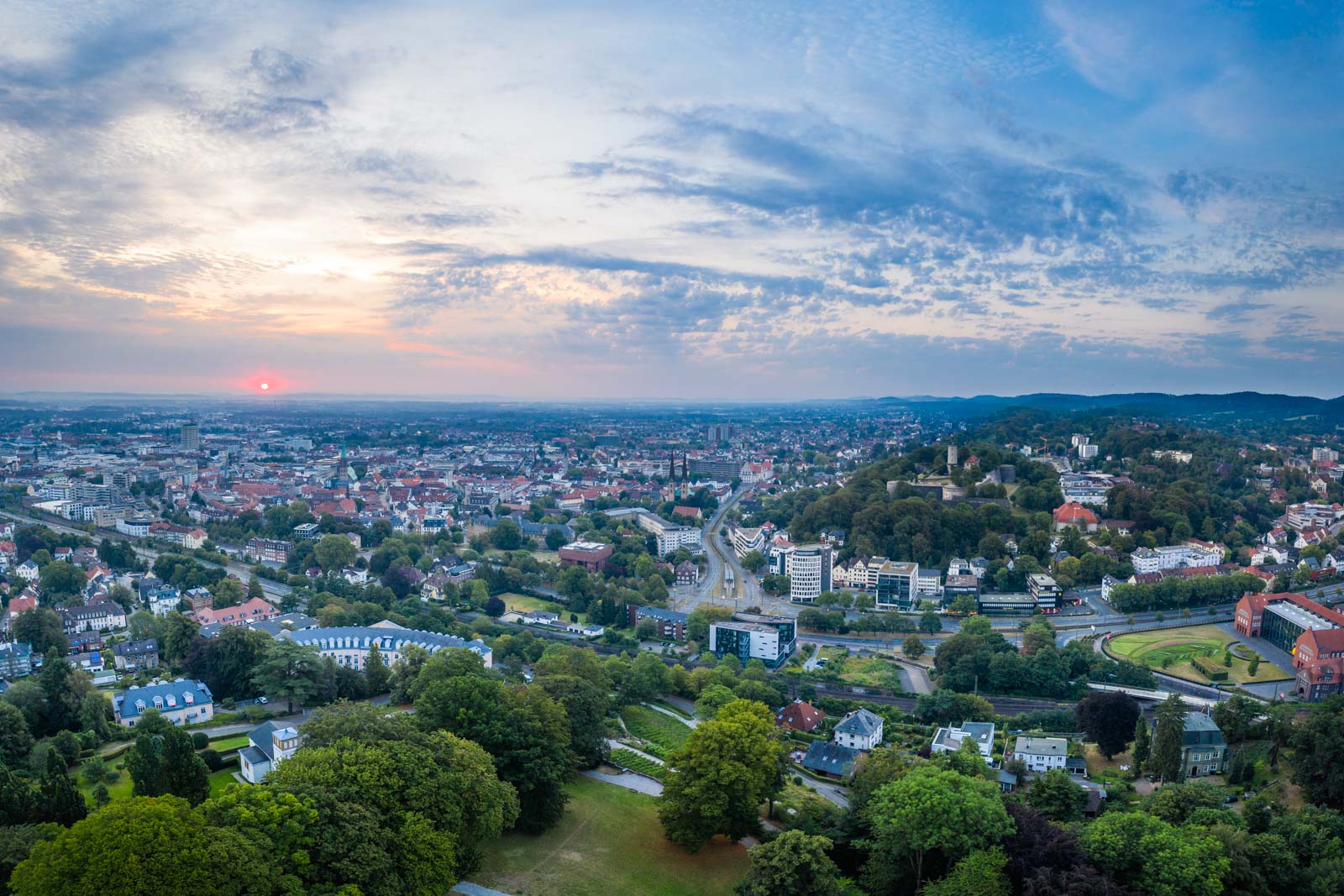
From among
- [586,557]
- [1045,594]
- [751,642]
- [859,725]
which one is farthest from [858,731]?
[586,557]

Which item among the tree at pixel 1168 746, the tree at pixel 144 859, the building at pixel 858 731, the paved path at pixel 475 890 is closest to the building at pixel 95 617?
the paved path at pixel 475 890

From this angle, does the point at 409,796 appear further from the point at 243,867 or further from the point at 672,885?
the point at 672,885

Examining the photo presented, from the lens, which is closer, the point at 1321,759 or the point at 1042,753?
the point at 1321,759

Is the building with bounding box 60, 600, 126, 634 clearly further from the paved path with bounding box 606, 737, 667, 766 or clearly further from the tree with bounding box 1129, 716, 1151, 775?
the tree with bounding box 1129, 716, 1151, 775

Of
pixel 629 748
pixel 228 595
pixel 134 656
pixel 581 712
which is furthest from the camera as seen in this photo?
pixel 228 595

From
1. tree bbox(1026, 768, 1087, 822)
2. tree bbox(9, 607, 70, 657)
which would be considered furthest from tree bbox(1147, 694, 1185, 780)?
tree bbox(9, 607, 70, 657)

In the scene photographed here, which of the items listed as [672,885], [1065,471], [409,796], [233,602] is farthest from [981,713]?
[1065,471]

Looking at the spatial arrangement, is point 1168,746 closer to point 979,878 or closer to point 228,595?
point 979,878
